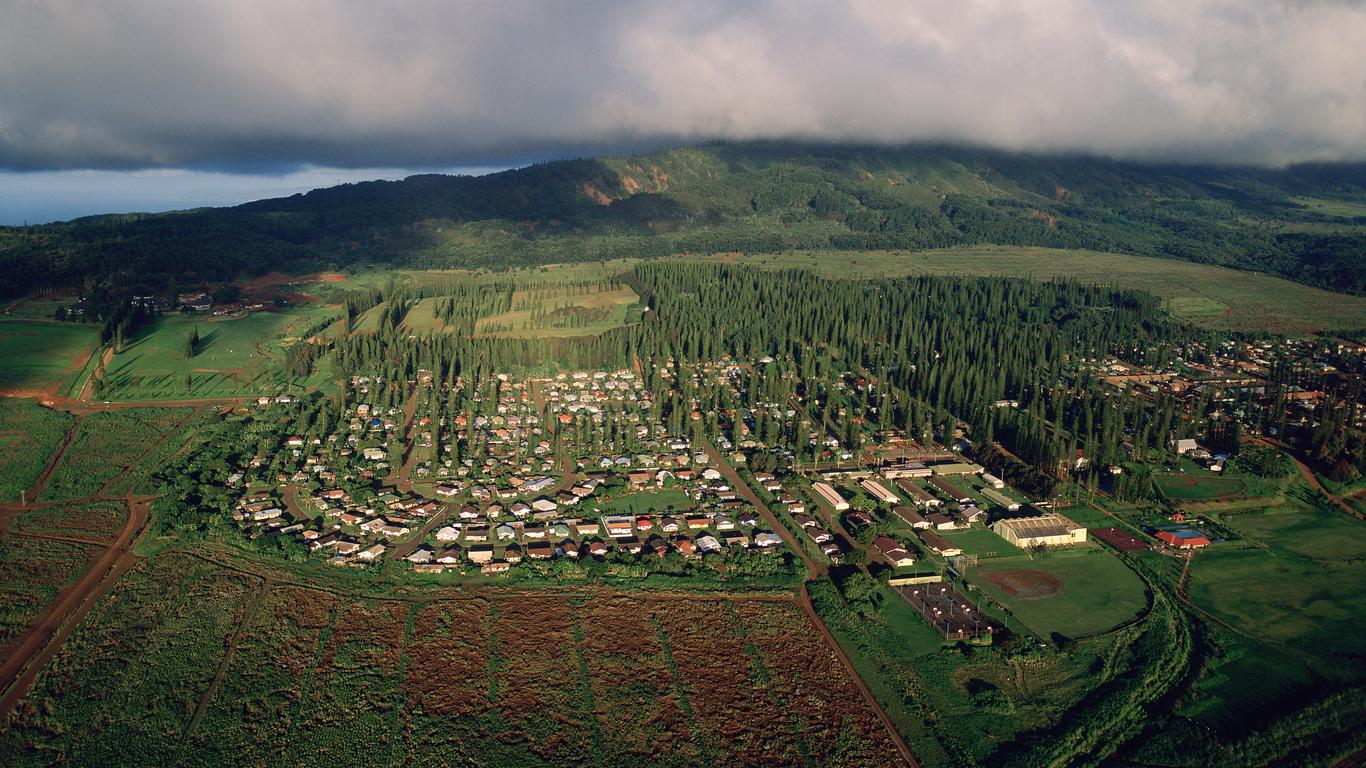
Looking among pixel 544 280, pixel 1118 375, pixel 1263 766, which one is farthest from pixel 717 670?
pixel 544 280

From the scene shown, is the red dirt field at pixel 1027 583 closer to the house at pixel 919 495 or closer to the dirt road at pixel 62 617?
the house at pixel 919 495

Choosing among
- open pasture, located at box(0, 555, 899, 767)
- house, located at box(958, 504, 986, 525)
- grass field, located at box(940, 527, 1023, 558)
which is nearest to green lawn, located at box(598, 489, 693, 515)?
open pasture, located at box(0, 555, 899, 767)

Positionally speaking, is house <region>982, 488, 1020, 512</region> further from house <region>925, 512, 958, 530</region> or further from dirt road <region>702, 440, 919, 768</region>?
dirt road <region>702, 440, 919, 768</region>

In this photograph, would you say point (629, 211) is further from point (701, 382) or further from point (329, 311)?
point (701, 382)

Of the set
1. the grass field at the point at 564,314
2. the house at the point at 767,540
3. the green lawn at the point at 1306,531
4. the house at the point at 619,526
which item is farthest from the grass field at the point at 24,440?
the green lawn at the point at 1306,531

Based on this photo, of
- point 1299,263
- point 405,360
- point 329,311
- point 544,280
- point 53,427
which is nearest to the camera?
point 53,427

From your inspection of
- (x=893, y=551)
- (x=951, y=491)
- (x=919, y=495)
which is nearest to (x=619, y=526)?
(x=893, y=551)
